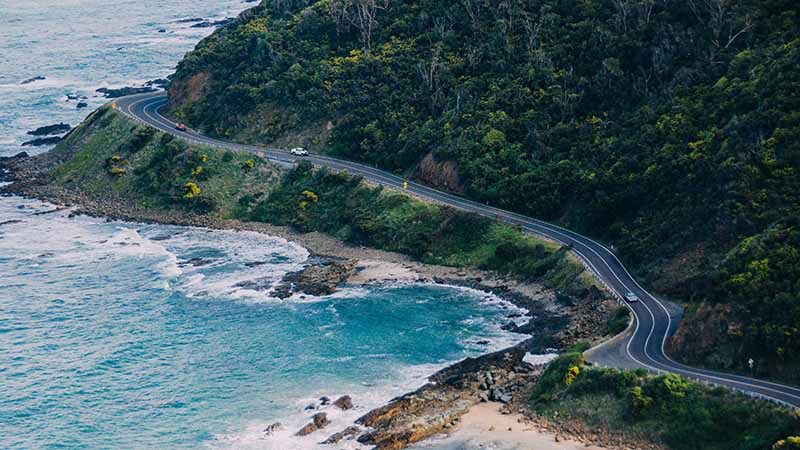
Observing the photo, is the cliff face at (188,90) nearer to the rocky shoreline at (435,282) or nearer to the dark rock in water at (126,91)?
the dark rock in water at (126,91)

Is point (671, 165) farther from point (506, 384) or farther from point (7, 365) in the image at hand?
point (7, 365)

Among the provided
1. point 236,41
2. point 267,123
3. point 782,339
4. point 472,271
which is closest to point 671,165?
point 472,271

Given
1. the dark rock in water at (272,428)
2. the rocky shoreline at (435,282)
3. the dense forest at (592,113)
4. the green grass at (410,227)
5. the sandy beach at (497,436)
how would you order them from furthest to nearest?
the green grass at (410,227) < the dense forest at (592,113) < the rocky shoreline at (435,282) < the dark rock in water at (272,428) < the sandy beach at (497,436)

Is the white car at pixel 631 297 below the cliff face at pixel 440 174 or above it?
below

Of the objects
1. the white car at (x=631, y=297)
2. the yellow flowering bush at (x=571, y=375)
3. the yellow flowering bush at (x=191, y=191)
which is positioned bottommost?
the yellow flowering bush at (x=571, y=375)

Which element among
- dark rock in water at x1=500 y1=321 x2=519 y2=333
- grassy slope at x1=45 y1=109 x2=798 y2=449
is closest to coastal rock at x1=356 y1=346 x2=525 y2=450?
dark rock in water at x1=500 y1=321 x2=519 y2=333

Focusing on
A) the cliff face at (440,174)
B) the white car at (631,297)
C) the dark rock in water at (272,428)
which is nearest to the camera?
the dark rock in water at (272,428)

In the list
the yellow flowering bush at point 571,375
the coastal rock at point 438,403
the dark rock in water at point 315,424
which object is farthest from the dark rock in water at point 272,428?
the yellow flowering bush at point 571,375

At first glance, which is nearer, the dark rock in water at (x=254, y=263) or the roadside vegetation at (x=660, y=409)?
the roadside vegetation at (x=660, y=409)
